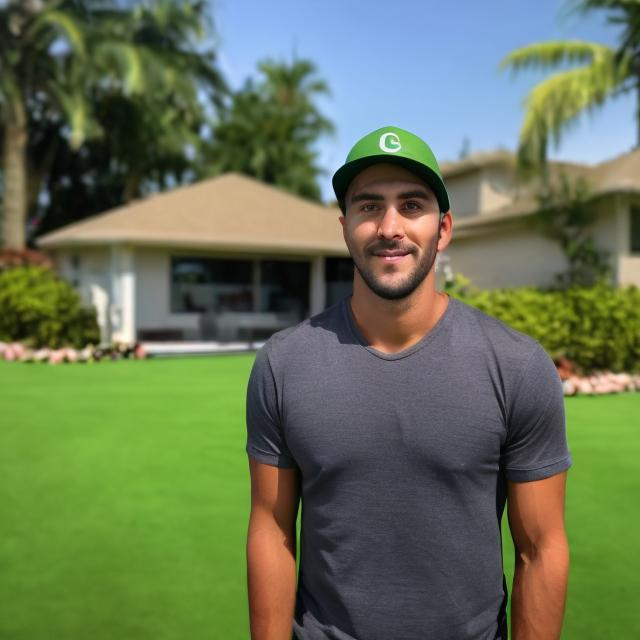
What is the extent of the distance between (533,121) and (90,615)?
17125mm

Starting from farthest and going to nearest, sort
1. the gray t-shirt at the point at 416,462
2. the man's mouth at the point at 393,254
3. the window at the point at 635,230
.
→ the window at the point at 635,230 < the man's mouth at the point at 393,254 < the gray t-shirt at the point at 416,462

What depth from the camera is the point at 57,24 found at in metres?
22.9

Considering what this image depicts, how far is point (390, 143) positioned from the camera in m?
1.85

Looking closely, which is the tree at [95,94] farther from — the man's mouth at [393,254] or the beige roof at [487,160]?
the man's mouth at [393,254]

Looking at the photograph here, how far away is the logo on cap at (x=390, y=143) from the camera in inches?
72.2

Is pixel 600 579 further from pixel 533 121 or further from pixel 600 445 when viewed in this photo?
pixel 533 121

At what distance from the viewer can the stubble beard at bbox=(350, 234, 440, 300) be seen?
74.3 inches

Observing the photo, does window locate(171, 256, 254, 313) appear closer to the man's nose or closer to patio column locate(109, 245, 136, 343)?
patio column locate(109, 245, 136, 343)

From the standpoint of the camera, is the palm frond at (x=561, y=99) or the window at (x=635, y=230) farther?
the palm frond at (x=561, y=99)

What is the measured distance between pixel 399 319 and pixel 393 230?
0.80 feet

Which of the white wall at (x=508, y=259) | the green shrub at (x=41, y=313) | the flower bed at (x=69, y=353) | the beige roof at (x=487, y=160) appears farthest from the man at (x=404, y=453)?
the beige roof at (x=487, y=160)

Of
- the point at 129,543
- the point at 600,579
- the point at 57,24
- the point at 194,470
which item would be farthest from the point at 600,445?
the point at 57,24

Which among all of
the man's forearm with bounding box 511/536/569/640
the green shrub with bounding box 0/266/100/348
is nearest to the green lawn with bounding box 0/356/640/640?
the man's forearm with bounding box 511/536/569/640

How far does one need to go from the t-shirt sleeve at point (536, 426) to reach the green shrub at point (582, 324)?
10.4m
